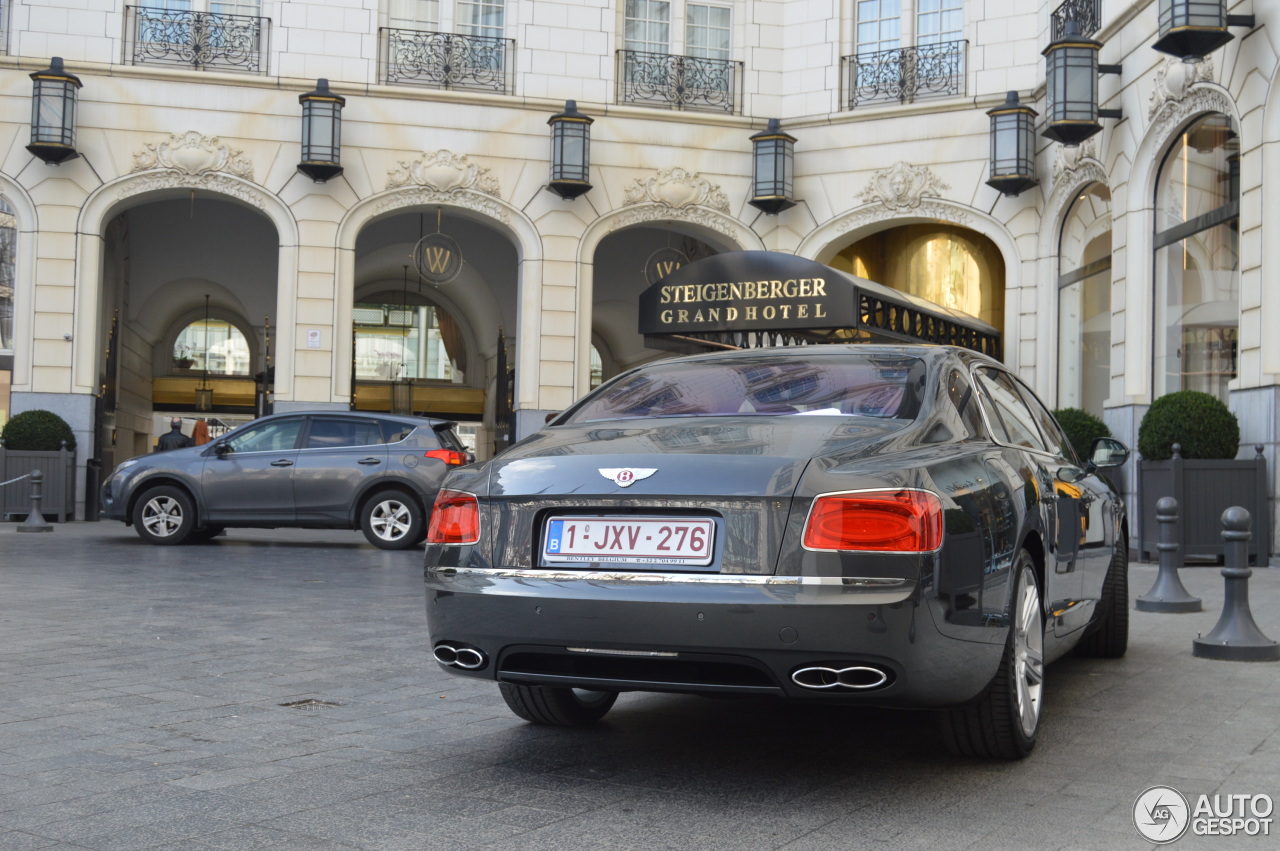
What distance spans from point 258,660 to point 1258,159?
10693 millimetres

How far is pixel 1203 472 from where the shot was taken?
41.8 ft

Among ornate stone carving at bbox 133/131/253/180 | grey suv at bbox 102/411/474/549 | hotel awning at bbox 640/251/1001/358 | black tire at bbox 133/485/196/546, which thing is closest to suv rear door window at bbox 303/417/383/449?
grey suv at bbox 102/411/474/549

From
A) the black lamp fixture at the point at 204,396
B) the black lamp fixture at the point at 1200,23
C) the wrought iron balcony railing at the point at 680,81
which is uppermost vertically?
the wrought iron balcony railing at the point at 680,81

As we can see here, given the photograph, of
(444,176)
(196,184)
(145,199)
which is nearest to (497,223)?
(444,176)

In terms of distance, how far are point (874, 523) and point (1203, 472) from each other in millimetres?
10277

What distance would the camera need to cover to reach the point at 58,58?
59.6 feet

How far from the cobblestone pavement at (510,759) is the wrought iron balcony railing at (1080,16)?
11.7m

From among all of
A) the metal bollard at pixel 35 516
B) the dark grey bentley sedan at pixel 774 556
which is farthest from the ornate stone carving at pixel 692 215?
the dark grey bentley sedan at pixel 774 556

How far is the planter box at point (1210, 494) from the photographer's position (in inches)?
491

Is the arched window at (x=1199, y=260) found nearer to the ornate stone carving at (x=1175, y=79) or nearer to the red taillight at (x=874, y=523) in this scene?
the ornate stone carving at (x=1175, y=79)

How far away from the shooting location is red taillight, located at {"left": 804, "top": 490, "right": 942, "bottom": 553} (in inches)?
144

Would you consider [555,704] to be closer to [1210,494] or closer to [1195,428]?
[1210,494]

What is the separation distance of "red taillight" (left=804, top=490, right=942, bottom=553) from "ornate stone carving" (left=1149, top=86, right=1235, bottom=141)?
1136 cm

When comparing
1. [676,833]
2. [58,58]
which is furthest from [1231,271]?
[58,58]
